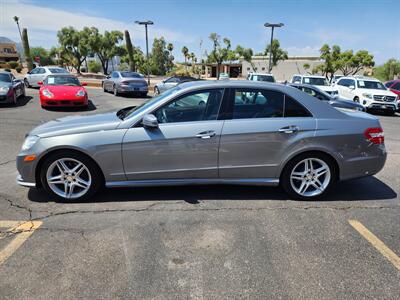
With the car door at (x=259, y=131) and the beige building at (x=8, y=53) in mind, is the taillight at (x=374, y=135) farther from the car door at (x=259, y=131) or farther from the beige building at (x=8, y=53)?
the beige building at (x=8, y=53)

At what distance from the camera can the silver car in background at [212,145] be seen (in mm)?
3879

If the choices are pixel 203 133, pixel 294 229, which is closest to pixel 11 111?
pixel 203 133

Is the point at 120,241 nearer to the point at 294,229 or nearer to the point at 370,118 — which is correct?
the point at 294,229

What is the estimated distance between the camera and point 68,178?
399 centimetres

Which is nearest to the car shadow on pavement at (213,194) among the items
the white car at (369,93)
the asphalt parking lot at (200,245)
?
the asphalt parking lot at (200,245)

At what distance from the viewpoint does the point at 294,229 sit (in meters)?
3.51

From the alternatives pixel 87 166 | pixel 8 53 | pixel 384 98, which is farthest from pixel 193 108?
pixel 8 53

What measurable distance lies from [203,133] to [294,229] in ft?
5.01

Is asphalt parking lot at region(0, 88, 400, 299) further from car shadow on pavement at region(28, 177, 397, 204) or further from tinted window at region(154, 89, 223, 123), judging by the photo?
tinted window at region(154, 89, 223, 123)

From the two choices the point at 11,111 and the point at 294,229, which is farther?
the point at 11,111

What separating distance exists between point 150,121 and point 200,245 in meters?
1.55

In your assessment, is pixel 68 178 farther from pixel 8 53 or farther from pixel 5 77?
pixel 8 53

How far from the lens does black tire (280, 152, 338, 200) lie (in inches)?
162

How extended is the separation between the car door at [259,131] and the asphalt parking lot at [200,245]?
487mm
